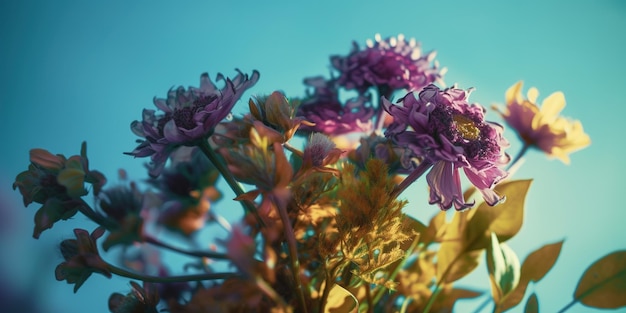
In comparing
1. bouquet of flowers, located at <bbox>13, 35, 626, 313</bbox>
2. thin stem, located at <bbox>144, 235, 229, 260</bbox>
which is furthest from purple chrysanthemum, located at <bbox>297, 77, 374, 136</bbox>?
thin stem, located at <bbox>144, 235, 229, 260</bbox>

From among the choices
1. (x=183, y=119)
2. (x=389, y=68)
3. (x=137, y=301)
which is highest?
(x=389, y=68)

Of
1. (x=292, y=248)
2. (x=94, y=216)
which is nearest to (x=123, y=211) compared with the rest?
(x=94, y=216)

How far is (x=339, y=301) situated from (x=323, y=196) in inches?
2.6

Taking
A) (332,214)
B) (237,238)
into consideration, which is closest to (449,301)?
(332,214)

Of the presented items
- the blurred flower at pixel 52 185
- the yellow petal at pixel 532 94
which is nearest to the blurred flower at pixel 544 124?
the yellow petal at pixel 532 94

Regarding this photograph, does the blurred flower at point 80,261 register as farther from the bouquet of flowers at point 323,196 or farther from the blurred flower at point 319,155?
the blurred flower at point 319,155

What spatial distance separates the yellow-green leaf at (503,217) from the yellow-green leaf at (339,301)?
14 centimetres

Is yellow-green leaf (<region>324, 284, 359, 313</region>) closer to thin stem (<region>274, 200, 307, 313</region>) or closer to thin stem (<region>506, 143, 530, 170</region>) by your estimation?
thin stem (<region>274, 200, 307, 313</region>)

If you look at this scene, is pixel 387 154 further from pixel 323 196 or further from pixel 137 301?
pixel 137 301

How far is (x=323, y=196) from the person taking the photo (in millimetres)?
346

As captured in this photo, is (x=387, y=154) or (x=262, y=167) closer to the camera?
(x=262, y=167)

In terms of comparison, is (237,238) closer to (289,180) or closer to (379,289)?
(289,180)

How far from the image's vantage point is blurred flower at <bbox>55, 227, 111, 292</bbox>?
0.30m

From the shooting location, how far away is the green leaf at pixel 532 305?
37 cm
